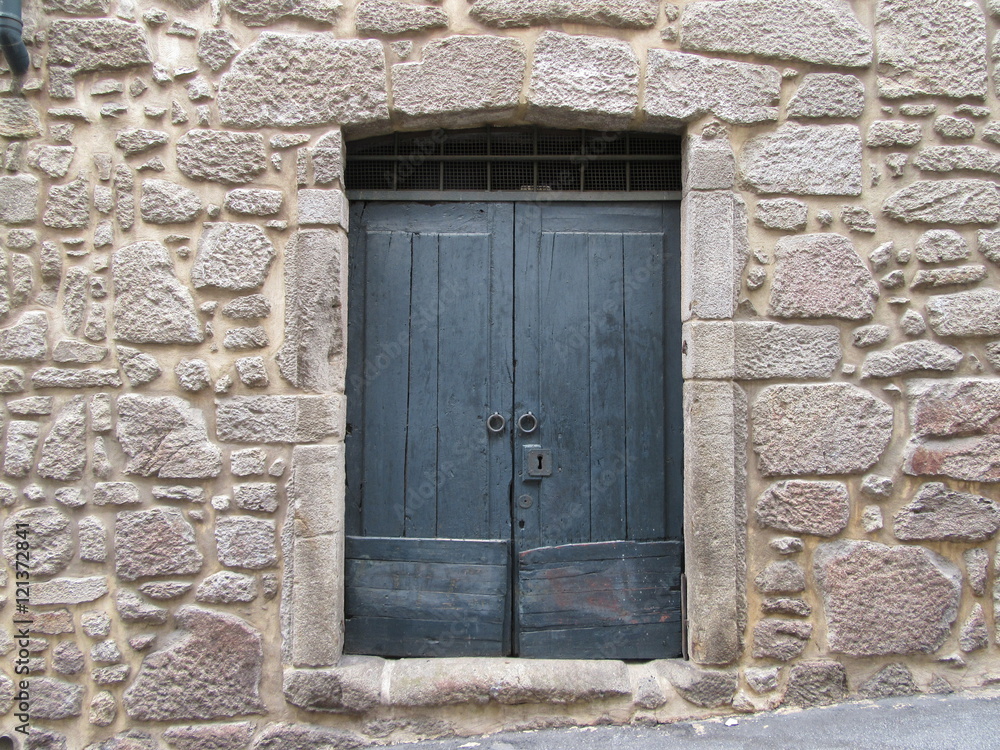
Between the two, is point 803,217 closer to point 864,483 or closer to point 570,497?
point 864,483

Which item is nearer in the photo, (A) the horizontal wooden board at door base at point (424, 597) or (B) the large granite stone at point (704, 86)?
(B) the large granite stone at point (704, 86)

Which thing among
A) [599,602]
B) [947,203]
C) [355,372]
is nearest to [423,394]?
[355,372]

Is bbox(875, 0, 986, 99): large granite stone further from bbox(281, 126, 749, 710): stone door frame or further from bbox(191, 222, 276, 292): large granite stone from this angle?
bbox(191, 222, 276, 292): large granite stone

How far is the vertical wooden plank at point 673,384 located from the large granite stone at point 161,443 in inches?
67.7

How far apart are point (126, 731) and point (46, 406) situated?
1.19 meters

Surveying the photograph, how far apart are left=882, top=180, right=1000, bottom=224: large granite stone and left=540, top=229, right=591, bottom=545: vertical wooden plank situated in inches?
46.6

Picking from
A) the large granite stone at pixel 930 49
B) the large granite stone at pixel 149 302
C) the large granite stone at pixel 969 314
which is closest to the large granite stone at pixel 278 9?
the large granite stone at pixel 149 302

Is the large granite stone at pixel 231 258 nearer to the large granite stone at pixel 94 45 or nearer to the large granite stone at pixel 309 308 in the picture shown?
the large granite stone at pixel 309 308

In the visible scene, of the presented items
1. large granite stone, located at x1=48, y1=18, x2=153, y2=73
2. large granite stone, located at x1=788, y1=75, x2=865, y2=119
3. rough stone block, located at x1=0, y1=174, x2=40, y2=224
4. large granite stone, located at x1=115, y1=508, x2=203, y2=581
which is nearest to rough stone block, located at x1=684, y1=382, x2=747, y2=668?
large granite stone, located at x1=788, y1=75, x2=865, y2=119

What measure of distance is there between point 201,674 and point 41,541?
29.2 inches

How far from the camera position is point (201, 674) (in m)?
2.39

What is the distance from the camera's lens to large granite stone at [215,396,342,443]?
2422 millimetres

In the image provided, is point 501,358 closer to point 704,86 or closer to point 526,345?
point 526,345

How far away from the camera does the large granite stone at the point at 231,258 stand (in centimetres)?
245
